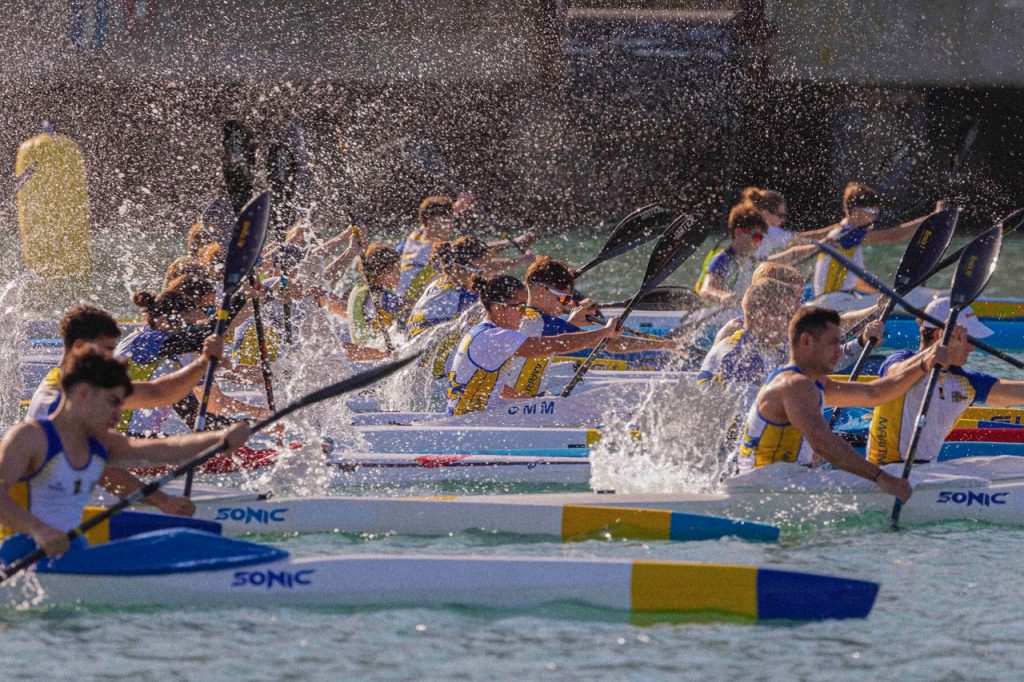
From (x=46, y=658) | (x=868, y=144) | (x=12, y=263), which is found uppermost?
(x=868, y=144)

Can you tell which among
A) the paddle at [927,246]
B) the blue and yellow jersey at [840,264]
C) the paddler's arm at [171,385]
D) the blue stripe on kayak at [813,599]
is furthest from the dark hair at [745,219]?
the blue stripe on kayak at [813,599]

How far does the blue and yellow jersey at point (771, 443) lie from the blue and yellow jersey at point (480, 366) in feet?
7.04

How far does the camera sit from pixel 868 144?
24.6 metres

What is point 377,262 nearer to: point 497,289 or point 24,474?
point 497,289

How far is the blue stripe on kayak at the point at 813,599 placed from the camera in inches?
243

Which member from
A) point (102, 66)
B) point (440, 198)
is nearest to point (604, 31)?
point (102, 66)

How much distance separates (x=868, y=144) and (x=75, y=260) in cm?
1336

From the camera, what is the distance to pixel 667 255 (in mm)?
10414

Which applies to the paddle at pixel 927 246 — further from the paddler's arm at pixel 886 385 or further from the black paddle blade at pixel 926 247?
the paddler's arm at pixel 886 385

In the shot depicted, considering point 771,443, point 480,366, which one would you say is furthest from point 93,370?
point 480,366

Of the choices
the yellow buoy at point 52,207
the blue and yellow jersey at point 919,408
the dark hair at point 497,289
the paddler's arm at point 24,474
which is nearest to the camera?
the paddler's arm at point 24,474

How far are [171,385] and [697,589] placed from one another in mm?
2763

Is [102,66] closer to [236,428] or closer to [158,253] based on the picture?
[158,253]

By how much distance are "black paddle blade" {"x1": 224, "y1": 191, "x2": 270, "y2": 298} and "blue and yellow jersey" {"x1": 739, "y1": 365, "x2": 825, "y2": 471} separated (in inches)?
108
